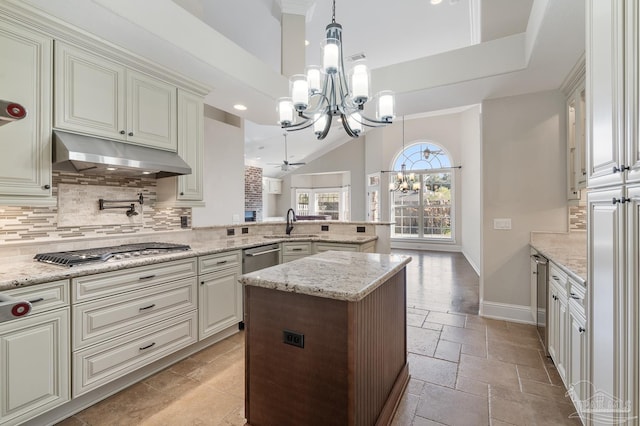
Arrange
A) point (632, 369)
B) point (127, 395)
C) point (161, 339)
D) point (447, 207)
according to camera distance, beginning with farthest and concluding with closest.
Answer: point (447, 207) → point (161, 339) → point (127, 395) → point (632, 369)

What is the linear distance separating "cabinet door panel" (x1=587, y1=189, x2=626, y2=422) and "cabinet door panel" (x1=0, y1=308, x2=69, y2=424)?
2788mm

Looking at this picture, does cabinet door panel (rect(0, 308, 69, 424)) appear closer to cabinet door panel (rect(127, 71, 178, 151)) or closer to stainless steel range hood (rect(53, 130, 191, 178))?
stainless steel range hood (rect(53, 130, 191, 178))

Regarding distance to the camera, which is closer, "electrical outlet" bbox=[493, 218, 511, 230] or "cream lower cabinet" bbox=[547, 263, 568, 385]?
"cream lower cabinet" bbox=[547, 263, 568, 385]

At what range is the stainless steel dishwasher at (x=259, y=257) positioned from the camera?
10.2ft

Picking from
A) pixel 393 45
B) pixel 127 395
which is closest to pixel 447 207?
pixel 393 45

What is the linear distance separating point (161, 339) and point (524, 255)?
12.5 ft

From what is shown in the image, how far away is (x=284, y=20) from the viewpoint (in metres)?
3.64

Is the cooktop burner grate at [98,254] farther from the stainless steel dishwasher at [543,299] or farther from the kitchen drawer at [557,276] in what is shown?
the stainless steel dishwasher at [543,299]

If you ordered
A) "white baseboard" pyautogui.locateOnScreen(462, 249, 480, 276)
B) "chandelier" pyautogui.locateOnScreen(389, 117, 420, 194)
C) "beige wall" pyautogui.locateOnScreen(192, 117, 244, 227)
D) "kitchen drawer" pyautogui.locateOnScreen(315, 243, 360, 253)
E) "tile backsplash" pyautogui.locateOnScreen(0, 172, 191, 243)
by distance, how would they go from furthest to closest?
"chandelier" pyautogui.locateOnScreen(389, 117, 420, 194) → "white baseboard" pyautogui.locateOnScreen(462, 249, 480, 276) → "beige wall" pyautogui.locateOnScreen(192, 117, 244, 227) → "kitchen drawer" pyautogui.locateOnScreen(315, 243, 360, 253) → "tile backsplash" pyautogui.locateOnScreen(0, 172, 191, 243)

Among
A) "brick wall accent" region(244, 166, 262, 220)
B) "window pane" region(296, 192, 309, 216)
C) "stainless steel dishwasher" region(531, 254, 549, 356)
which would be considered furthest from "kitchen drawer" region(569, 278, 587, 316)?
"window pane" region(296, 192, 309, 216)

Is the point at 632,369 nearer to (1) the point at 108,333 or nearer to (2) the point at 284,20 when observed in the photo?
(1) the point at 108,333

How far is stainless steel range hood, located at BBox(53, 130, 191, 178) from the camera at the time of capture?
1.97 meters

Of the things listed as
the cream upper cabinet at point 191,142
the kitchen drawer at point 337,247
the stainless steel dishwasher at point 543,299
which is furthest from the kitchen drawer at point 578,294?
the cream upper cabinet at point 191,142

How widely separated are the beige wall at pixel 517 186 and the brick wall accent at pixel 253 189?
7.25 metres
